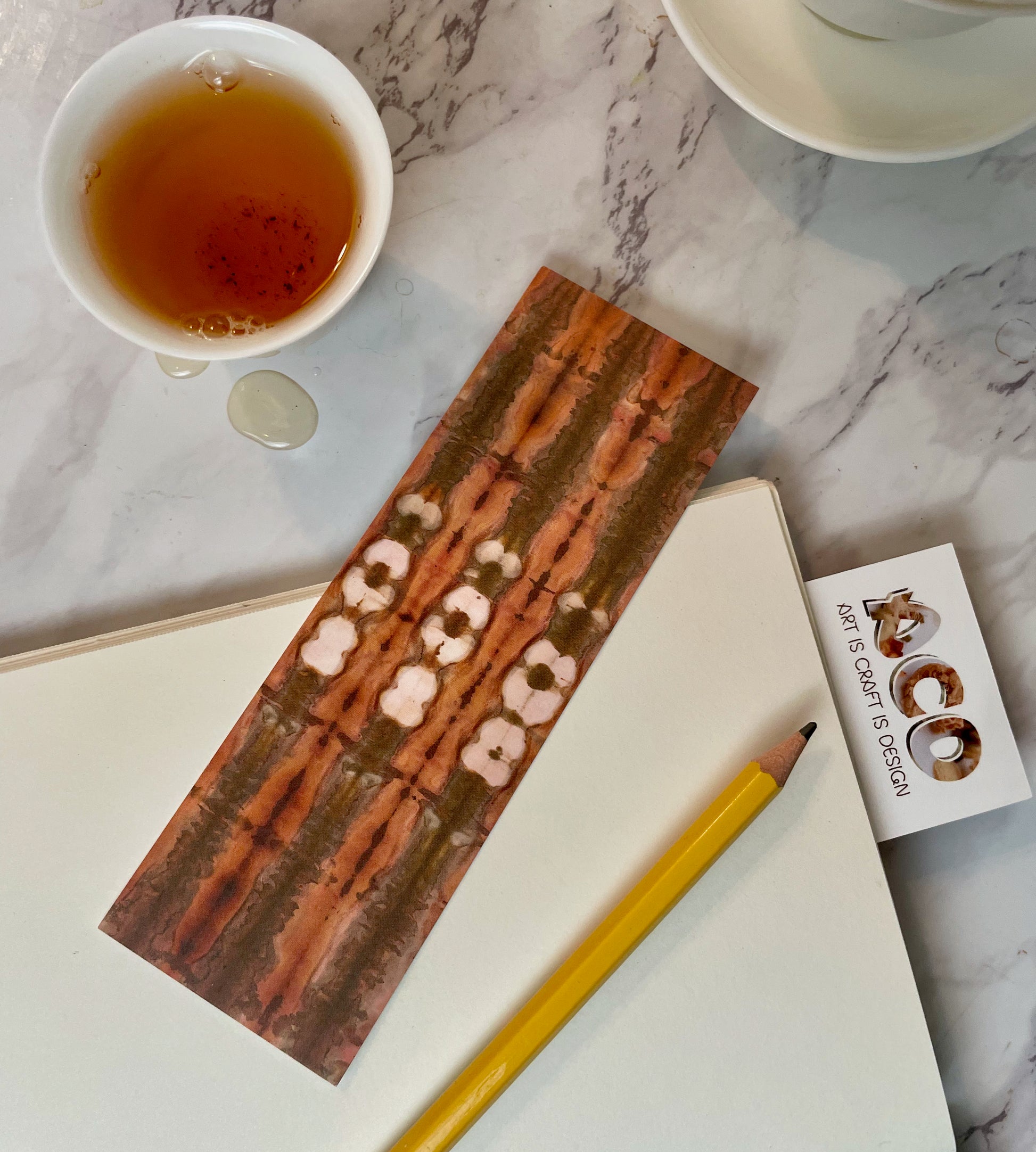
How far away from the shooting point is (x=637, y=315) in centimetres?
55

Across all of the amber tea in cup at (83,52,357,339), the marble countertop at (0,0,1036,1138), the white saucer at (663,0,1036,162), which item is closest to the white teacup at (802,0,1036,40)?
the white saucer at (663,0,1036,162)

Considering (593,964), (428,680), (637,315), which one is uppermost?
(637,315)

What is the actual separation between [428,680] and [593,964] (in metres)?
0.19

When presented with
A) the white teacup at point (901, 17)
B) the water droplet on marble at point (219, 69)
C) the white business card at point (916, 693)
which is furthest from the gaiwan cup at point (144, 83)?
the white business card at point (916, 693)

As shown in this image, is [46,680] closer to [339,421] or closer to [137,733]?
[137,733]

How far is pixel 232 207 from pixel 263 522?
19 cm

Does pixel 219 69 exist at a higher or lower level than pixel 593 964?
higher

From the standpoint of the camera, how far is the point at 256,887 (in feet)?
1.58

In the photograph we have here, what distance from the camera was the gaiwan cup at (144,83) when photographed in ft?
1.36

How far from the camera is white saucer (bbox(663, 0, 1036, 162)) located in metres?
0.42

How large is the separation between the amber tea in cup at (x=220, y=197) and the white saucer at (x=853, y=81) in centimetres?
21

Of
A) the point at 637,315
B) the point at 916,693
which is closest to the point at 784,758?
the point at 916,693

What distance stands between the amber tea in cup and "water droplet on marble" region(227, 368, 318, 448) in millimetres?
58

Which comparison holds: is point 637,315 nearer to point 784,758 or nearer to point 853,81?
point 853,81
